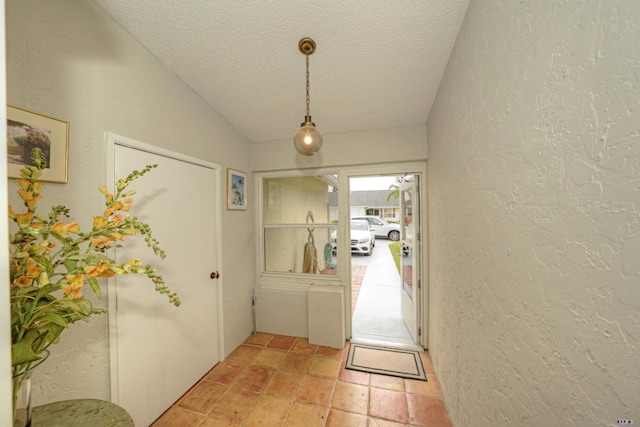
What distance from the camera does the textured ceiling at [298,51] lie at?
1.27 metres

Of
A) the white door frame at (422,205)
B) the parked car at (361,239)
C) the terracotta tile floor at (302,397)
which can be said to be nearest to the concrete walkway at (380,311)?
the white door frame at (422,205)

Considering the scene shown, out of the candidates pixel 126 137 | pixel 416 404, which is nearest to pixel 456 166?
Result: pixel 416 404

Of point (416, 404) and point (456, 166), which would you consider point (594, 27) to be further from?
point (416, 404)

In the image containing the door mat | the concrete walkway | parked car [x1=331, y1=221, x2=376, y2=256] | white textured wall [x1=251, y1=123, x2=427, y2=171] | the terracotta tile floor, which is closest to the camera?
the terracotta tile floor

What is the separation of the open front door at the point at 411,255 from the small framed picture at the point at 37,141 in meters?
2.76

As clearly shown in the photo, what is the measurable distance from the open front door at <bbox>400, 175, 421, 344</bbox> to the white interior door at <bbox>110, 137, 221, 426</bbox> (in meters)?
2.13

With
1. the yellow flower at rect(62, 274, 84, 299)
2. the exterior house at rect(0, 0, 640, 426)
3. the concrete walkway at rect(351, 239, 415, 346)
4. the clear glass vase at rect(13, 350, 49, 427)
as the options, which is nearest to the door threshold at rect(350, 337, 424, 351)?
the concrete walkway at rect(351, 239, 415, 346)

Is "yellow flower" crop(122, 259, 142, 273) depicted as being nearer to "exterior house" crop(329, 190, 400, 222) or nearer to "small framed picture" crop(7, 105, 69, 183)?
"small framed picture" crop(7, 105, 69, 183)

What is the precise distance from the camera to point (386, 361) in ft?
7.25

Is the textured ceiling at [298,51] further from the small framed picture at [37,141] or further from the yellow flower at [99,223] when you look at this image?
the yellow flower at [99,223]

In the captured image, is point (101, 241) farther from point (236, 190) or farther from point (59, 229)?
point (236, 190)

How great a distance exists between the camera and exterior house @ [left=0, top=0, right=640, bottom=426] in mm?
474

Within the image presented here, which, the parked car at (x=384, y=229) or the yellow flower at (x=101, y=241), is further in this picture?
the parked car at (x=384, y=229)

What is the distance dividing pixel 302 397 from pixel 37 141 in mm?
2323
